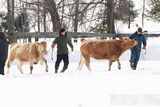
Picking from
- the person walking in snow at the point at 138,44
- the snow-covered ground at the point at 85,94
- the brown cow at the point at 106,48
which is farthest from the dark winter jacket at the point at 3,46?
the snow-covered ground at the point at 85,94

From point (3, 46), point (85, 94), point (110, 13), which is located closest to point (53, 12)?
point (110, 13)

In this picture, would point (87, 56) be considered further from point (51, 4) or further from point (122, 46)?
point (51, 4)

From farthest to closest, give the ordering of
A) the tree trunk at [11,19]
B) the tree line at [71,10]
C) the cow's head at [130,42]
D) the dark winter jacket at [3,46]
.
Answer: the tree line at [71,10] → the tree trunk at [11,19] → the cow's head at [130,42] → the dark winter jacket at [3,46]

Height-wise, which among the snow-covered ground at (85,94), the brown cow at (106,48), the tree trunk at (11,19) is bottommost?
the snow-covered ground at (85,94)

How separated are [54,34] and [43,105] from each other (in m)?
16.3

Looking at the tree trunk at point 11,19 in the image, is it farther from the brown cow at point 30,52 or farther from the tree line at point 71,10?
the brown cow at point 30,52

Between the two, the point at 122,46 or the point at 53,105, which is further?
the point at 122,46

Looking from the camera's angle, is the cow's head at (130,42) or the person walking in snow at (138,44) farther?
the person walking in snow at (138,44)

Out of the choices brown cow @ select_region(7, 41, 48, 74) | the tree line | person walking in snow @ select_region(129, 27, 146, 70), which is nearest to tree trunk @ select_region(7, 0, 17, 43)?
the tree line

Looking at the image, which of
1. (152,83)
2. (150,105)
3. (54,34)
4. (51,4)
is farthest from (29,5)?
(150,105)

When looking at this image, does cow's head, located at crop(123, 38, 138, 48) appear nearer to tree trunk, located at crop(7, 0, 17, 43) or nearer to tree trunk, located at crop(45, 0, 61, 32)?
tree trunk, located at crop(7, 0, 17, 43)

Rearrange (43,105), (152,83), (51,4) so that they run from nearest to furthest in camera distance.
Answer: (43,105), (152,83), (51,4)

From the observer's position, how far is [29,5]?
2255cm

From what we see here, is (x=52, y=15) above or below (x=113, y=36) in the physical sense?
above
